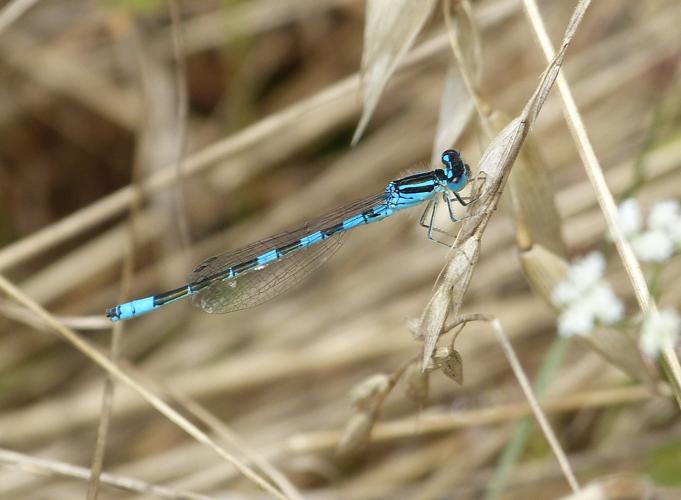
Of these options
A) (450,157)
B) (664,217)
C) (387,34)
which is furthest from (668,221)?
(450,157)

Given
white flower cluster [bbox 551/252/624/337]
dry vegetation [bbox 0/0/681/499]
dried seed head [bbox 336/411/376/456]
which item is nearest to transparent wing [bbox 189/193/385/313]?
dry vegetation [bbox 0/0/681/499]

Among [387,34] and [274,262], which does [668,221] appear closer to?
[387,34]

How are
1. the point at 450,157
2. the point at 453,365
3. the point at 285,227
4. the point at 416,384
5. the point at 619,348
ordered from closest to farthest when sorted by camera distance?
the point at 453,365, the point at 416,384, the point at 619,348, the point at 450,157, the point at 285,227

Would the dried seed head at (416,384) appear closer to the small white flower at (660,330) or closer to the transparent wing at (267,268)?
the small white flower at (660,330)

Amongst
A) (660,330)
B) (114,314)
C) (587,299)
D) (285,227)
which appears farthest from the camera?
(285,227)

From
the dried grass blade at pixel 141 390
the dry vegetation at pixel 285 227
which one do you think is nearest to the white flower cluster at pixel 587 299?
the dry vegetation at pixel 285 227

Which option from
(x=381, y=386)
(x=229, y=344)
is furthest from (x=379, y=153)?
(x=381, y=386)

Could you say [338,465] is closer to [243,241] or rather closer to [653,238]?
[243,241]

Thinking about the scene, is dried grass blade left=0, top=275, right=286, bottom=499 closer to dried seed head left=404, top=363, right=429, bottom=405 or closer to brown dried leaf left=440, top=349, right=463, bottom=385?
dried seed head left=404, top=363, right=429, bottom=405
